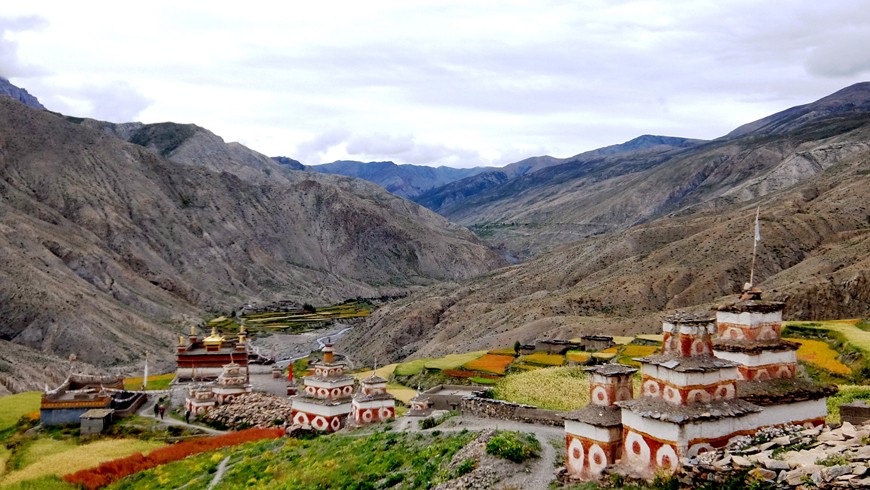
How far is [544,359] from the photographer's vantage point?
45312 millimetres

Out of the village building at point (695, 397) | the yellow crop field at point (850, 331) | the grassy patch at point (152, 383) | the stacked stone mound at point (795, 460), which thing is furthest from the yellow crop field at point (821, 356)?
the grassy patch at point (152, 383)

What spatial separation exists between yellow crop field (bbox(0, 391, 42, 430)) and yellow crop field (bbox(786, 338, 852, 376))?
3962cm

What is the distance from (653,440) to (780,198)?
92.7 metres

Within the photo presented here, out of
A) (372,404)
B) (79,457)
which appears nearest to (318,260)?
(79,457)

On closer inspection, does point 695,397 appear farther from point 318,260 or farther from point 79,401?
point 318,260

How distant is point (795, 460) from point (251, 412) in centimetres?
3013

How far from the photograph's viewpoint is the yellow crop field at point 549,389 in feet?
95.7

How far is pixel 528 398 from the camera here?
1184 inches

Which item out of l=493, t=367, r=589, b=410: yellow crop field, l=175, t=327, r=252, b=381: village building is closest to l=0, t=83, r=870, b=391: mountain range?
l=175, t=327, r=252, b=381: village building

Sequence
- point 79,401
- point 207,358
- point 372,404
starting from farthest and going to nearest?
1. point 207,358
2. point 79,401
3. point 372,404

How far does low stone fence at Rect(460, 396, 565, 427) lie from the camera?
2423 centimetres

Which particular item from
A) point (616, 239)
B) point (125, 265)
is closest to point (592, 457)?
point (616, 239)

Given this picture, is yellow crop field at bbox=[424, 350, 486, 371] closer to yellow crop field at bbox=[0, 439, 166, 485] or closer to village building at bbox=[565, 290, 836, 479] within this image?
yellow crop field at bbox=[0, 439, 166, 485]

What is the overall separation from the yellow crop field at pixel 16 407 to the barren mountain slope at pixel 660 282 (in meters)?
31.0
